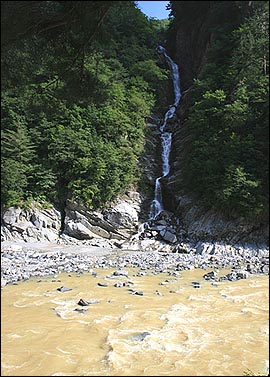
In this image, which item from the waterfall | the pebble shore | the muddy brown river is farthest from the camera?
the waterfall

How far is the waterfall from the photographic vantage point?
45.3 ft

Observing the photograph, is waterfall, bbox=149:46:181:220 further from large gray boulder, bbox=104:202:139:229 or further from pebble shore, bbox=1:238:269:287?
pebble shore, bbox=1:238:269:287

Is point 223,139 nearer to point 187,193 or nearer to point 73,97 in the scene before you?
point 187,193

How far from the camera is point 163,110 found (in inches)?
724

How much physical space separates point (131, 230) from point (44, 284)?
668cm

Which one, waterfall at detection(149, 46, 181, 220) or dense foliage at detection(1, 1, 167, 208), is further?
waterfall at detection(149, 46, 181, 220)

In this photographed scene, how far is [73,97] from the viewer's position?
2.42m

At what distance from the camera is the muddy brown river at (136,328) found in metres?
2.79

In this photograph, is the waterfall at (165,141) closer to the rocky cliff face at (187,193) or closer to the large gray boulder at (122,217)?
the rocky cliff face at (187,193)

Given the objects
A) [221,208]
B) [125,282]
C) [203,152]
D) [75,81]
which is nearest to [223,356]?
[75,81]

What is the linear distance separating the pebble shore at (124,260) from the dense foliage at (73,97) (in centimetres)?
A: 161

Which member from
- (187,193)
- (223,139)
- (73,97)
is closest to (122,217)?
(187,193)

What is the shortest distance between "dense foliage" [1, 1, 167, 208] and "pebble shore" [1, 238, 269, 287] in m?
1.61

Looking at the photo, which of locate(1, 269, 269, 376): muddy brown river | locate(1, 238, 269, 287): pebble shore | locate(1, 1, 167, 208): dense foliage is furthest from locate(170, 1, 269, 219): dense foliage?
locate(1, 269, 269, 376): muddy brown river
